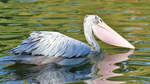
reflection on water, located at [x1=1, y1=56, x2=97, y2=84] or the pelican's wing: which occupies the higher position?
the pelican's wing

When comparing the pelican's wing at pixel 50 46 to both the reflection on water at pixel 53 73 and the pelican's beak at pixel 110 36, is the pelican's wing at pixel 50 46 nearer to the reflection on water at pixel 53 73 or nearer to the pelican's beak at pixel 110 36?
the reflection on water at pixel 53 73

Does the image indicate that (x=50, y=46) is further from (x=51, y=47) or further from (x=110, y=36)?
(x=110, y=36)

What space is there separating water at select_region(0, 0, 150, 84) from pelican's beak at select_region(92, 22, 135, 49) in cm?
14

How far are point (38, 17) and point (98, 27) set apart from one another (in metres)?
3.18

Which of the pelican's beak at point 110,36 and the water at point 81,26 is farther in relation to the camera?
the pelican's beak at point 110,36

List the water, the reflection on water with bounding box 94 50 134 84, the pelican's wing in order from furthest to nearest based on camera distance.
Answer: the pelican's wing, the water, the reflection on water with bounding box 94 50 134 84

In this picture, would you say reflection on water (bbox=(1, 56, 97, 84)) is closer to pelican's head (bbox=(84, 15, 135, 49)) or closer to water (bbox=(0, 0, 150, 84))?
water (bbox=(0, 0, 150, 84))

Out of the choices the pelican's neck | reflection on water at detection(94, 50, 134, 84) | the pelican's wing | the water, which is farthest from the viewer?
the pelican's neck

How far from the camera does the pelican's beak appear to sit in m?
7.84

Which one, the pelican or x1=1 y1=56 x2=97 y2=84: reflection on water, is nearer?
x1=1 y1=56 x2=97 y2=84: reflection on water

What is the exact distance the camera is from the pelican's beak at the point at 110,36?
7.84m

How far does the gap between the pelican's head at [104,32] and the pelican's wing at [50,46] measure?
92cm

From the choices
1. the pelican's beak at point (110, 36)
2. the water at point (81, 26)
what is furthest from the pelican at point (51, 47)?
the pelican's beak at point (110, 36)

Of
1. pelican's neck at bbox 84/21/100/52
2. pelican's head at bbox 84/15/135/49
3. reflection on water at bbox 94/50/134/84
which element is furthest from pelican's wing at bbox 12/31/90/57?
pelican's head at bbox 84/15/135/49
